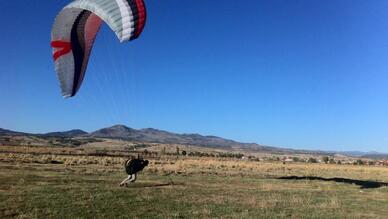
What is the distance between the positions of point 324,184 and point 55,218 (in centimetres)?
1877

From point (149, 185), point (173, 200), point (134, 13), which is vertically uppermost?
point (134, 13)

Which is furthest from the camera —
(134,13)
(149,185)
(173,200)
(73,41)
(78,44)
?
(149,185)

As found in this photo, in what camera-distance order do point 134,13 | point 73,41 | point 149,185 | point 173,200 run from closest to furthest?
point 134,13, point 173,200, point 73,41, point 149,185

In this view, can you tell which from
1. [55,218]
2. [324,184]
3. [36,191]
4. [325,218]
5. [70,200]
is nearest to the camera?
[55,218]

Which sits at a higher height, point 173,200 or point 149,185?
point 149,185

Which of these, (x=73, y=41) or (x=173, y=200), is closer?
(x=173, y=200)

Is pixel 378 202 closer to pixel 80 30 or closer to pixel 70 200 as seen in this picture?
pixel 70 200

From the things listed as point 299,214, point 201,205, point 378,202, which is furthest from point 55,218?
point 378,202

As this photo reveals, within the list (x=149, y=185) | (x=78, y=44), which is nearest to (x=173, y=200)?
(x=149, y=185)

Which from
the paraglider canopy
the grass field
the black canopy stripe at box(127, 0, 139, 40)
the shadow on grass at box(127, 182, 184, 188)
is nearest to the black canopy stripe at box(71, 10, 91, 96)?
the paraglider canopy

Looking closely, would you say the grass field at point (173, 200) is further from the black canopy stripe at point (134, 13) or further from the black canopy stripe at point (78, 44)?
the black canopy stripe at point (134, 13)

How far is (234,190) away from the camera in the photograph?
23.8 meters

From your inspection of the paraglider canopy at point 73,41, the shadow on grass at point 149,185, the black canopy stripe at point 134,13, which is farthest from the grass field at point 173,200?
the black canopy stripe at point 134,13

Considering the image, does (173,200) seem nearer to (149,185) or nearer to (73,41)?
(149,185)
